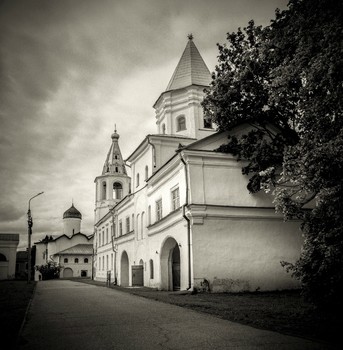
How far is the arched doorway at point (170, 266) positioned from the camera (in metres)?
21.5

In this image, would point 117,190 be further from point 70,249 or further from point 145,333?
point 145,333

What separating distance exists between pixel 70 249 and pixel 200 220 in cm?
5579

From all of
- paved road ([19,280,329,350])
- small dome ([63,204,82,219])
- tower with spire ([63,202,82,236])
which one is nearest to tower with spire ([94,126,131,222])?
tower with spire ([63,202,82,236])

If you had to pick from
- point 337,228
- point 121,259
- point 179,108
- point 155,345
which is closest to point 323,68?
point 337,228

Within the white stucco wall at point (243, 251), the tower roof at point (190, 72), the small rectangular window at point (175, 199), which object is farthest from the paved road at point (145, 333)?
the tower roof at point (190, 72)

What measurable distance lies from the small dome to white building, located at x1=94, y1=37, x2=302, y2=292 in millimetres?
54817

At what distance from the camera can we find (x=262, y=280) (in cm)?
1841

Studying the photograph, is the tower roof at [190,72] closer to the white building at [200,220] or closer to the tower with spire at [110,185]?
the white building at [200,220]

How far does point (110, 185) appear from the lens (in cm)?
4747

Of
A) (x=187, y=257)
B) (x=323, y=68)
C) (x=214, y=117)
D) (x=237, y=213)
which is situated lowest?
(x=187, y=257)

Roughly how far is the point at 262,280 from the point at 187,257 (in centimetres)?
417

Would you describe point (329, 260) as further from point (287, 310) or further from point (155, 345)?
point (155, 345)

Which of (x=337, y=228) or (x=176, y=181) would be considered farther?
(x=176, y=181)

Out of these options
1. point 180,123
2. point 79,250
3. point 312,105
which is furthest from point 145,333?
point 79,250
